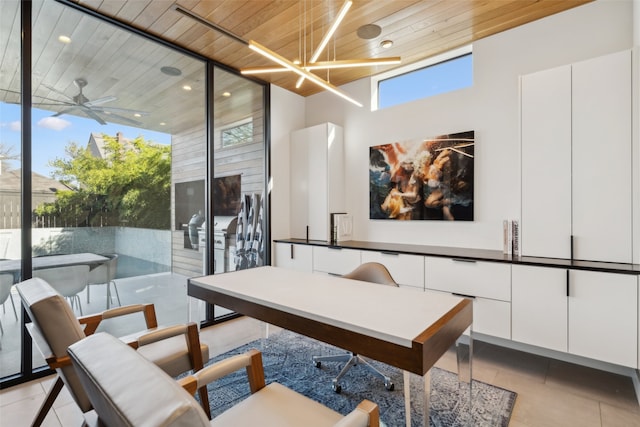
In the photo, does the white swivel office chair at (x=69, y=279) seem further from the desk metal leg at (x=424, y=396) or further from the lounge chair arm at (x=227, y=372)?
the desk metal leg at (x=424, y=396)

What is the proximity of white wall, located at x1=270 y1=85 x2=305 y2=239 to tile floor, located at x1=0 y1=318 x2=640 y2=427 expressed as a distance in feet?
6.33

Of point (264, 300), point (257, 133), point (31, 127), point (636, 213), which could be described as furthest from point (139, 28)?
point (636, 213)

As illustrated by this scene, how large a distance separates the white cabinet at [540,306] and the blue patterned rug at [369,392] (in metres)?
0.51

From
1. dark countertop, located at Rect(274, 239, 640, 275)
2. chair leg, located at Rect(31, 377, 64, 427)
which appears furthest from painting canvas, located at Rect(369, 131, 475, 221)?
chair leg, located at Rect(31, 377, 64, 427)

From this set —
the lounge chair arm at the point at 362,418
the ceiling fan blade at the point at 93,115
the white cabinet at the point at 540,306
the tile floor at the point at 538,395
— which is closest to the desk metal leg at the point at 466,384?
the tile floor at the point at 538,395

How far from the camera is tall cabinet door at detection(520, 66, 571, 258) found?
252cm

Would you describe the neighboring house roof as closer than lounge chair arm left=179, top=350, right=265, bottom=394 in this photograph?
No

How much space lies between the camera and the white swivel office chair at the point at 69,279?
2590mm

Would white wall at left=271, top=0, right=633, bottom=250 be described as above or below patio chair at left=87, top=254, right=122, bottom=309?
above

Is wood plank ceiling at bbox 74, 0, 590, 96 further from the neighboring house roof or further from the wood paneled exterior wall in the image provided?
the neighboring house roof

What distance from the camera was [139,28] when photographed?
3.03m

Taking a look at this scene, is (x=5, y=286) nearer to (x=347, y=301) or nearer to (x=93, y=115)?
(x=93, y=115)

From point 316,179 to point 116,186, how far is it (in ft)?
7.50

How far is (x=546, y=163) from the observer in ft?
8.52
